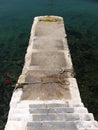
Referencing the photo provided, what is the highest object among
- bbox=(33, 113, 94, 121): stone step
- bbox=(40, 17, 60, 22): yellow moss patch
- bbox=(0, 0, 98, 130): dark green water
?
bbox=(33, 113, 94, 121): stone step

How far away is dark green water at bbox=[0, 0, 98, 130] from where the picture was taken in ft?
40.5

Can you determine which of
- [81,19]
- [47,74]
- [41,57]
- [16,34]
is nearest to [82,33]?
[81,19]

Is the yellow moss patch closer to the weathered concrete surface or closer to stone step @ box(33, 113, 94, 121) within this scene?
the weathered concrete surface

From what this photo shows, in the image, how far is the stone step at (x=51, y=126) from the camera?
623 centimetres

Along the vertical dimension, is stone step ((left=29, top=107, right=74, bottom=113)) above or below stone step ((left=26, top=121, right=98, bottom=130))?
below

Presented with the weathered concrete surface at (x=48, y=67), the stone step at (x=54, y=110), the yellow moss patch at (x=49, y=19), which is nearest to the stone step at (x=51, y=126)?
the stone step at (x=54, y=110)

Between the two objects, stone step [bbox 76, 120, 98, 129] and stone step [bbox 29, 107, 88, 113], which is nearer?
stone step [bbox 76, 120, 98, 129]

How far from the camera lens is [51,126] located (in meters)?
6.29

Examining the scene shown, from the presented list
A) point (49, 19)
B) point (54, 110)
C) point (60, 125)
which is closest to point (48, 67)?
point (54, 110)

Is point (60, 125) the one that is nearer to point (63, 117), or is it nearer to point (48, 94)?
point (63, 117)

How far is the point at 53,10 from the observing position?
2459 cm

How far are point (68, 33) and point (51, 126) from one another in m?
13.8

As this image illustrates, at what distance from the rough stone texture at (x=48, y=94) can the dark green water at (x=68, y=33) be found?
6.78 ft

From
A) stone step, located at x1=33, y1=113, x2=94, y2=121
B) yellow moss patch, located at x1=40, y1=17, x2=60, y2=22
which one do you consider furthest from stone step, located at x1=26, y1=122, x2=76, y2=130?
yellow moss patch, located at x1=40, y1=17, x2=60, y2=22
